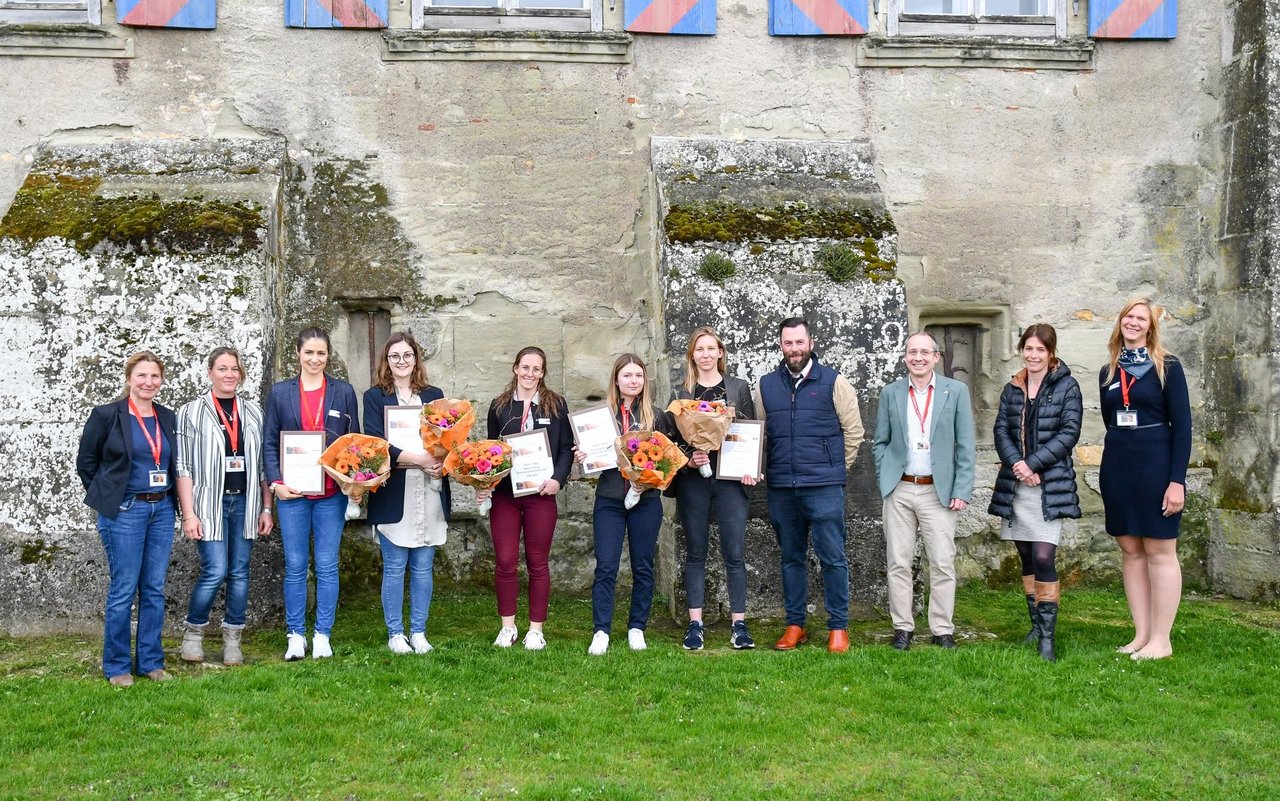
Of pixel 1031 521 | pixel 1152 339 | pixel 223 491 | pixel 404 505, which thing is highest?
pixel 1152 339

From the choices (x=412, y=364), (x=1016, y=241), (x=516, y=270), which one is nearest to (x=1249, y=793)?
(x=412, y=364)

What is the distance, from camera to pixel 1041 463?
18.6 feet

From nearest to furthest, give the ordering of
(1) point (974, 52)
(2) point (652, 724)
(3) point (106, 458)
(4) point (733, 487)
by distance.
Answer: (2) point (652, 724), (3) point (106, 458), (4) point (733, 487), (1) point (974, 52)

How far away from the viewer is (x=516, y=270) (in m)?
7.80

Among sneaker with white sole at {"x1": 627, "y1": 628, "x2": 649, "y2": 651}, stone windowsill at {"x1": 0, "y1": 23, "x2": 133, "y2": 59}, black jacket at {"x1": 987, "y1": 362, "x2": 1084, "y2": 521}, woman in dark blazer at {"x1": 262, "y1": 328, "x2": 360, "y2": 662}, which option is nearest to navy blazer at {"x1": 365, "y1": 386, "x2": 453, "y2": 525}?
woman in dark blazer at {"x1": 262, "y1": 328, "x2": 360, "y2": 662}

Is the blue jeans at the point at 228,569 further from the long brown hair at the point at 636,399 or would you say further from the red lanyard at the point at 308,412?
the long brown hair at the point at 636,399

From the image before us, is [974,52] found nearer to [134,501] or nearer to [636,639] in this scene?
[636,639]

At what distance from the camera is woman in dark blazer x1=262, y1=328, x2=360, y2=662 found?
563cm

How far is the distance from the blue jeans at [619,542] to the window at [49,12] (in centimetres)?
519

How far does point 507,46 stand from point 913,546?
14.9 ft

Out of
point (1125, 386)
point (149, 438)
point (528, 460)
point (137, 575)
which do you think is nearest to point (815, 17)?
point (1125, 386)

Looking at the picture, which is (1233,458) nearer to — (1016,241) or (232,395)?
(1016,241)

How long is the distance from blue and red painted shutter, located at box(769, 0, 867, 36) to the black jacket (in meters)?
3.36

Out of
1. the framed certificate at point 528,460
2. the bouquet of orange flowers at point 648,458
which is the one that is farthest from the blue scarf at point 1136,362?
the framed certificate at point 528,460
